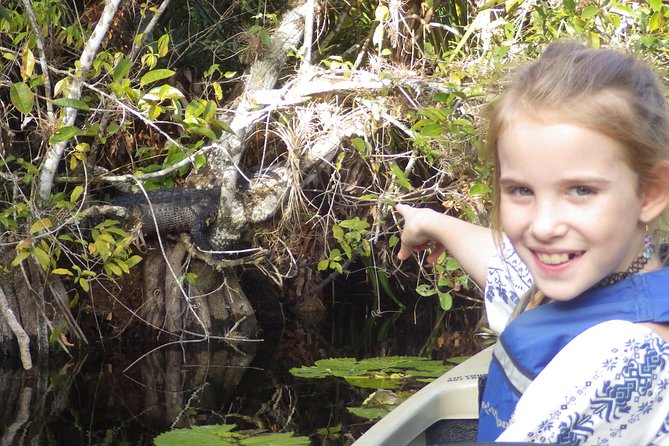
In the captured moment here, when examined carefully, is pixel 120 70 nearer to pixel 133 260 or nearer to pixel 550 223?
pixel 133 260

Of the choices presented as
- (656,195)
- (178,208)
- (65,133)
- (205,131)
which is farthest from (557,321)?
(178,208)

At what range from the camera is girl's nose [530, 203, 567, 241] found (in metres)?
1.19

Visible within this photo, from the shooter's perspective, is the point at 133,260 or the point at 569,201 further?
the point at 133,260

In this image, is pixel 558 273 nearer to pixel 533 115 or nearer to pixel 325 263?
pixel 533 115

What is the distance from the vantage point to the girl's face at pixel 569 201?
1.17 m

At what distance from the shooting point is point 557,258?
1.22m

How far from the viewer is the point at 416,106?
3871mm

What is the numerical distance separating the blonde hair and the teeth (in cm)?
13

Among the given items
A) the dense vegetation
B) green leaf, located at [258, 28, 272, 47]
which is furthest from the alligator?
green leaf, located at [258, 28, 272, 47]

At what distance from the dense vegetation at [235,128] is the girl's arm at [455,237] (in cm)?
146

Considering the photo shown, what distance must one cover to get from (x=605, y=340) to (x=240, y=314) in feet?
11.7

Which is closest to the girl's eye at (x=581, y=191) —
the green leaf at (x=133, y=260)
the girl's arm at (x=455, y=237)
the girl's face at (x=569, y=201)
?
the girl's face at (x=569, y=201)

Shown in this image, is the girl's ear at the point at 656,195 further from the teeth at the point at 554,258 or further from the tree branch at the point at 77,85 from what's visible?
the tree branch at the point at 77,85

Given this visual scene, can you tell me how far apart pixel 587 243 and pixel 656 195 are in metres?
0.12
